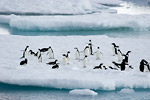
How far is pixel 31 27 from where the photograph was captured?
16609 millimetres

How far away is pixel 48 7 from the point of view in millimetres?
22625

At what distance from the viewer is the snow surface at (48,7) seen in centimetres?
2192

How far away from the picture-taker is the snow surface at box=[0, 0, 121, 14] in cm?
2192

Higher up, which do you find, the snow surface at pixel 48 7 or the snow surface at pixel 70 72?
the snow surface at pixel 48 7

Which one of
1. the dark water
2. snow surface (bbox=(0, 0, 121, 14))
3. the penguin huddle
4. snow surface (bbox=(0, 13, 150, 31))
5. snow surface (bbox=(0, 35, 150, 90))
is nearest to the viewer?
the dark water

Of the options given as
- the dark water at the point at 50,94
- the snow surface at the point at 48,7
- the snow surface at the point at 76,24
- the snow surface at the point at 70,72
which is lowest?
the dark water at the point at 50,94

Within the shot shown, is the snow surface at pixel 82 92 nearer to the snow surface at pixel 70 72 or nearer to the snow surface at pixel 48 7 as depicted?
the snow surface at pixel 70 72

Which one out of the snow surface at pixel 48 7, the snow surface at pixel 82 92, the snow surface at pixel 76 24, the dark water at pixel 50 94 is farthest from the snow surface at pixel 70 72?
the snow surface at pixel 48 7

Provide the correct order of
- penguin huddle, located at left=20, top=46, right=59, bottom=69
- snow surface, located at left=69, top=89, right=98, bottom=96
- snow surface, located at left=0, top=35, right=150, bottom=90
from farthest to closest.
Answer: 1. penguin huddle, located at left=20, top=46, right=59, bottom=69
2. snow surface, located at left=0, top=35, right=150, bottom=90
3. snow surface, located at left=69, top=89, right=98, bottom=96

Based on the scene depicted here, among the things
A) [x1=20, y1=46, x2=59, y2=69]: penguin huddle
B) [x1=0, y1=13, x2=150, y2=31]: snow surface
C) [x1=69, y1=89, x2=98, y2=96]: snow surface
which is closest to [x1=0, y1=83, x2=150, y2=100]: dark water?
[x1=69, y1=89, x2=98, y2=96]: snow surface

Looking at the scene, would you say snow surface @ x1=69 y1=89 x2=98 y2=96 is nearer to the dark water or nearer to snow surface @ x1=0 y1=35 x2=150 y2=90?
the dark water

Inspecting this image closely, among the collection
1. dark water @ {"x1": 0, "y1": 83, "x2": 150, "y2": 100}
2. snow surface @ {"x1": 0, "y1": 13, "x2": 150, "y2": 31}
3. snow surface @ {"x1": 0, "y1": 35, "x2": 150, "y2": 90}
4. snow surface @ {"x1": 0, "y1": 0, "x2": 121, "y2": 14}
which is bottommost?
dark water @ {"x1": 0, "y1": 83, "x2": 150, "y2": 100}

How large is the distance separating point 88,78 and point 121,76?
89 cm

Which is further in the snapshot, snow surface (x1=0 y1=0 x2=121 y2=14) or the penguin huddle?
snow surface (x1=0 y1=0 x2=121 y2=14)
